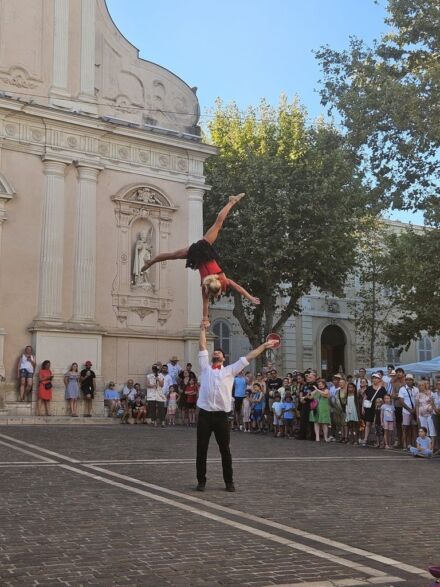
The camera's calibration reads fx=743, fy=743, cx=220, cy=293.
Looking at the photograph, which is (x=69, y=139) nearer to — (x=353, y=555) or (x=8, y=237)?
(x=8, y=237)

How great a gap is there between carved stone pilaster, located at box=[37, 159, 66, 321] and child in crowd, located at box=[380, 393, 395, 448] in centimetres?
1180

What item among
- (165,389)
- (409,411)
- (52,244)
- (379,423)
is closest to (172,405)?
(165,389)

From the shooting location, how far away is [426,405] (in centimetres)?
1634

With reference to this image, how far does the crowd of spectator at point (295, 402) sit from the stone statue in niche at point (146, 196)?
5.90 m

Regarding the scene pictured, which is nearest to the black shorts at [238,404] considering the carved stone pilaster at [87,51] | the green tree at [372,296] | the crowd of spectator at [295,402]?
the crowd of spectator at [295,402]

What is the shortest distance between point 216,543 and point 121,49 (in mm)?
24901

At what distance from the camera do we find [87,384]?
24000mm

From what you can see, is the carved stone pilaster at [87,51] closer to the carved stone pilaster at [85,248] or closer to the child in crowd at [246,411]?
the carved stone pilaster at [85,248]

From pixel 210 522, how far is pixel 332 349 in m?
37.2

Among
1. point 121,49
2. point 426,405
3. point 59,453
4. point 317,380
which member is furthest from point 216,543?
point 121,49

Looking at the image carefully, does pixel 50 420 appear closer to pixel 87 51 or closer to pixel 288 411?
pixel 288 411

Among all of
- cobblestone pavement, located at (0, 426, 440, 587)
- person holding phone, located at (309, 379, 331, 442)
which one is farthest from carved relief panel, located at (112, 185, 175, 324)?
cobblestone pavement, located at (0, 426, 440, 587)

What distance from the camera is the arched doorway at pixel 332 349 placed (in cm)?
4344

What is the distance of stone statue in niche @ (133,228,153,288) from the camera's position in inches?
1056
